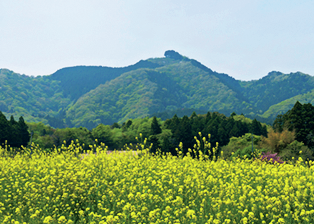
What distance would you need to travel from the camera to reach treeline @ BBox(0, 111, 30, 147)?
45281 mm

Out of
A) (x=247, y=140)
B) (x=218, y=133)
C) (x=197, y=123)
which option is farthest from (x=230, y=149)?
(x=197, y=123)

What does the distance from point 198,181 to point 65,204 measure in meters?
3.67

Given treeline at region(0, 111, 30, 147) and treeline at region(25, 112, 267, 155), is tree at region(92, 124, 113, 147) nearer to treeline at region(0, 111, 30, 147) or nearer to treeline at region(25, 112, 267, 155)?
treeline at region(25, 112, 267, 155)

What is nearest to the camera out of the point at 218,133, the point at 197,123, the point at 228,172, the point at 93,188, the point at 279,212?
the point at 279,212

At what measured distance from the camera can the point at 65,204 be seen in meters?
6.89

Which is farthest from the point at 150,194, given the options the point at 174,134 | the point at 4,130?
the point at 4,130

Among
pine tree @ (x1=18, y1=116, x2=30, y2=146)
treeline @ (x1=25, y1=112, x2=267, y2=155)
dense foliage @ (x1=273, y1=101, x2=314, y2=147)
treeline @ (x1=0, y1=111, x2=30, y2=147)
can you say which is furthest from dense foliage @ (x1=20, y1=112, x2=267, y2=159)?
dense foliage @ (x1=273, y1=101, x2=314, y2=147)

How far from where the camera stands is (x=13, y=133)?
4728 cm

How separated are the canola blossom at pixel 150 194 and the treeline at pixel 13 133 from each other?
137 ft

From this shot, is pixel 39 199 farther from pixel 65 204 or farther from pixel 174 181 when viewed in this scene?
pixel 174 181

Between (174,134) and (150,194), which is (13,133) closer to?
(174,134)

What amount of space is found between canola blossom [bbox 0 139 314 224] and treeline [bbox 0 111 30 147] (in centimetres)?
4188

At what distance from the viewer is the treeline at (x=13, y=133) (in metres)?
45.3

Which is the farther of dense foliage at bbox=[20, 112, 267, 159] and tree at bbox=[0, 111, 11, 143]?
dense foliage at bbox=[20, 112, 267, 159]
